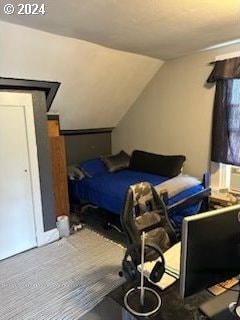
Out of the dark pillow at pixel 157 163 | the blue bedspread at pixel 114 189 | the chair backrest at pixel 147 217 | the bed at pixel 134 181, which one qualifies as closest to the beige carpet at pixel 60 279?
the blue bedspread at pixel 114 189

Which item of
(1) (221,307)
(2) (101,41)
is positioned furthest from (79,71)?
(1) (221,307)

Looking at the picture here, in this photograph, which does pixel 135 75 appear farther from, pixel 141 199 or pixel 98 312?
pixel 98 312

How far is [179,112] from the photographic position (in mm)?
3898

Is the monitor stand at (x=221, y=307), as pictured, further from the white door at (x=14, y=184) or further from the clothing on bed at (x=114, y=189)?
the white door at (x=14, y=184)

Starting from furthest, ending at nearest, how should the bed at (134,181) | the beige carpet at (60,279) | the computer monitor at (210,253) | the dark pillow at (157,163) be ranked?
the dark pillow at (157,163), the bed at (134,181), the beige carpet at (60,279), the computer monitor at (210,253)

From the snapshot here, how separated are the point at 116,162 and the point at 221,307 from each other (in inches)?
133

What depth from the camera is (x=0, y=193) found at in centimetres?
276

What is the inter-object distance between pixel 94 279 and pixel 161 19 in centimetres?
251

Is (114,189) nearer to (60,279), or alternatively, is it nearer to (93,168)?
(93,168)

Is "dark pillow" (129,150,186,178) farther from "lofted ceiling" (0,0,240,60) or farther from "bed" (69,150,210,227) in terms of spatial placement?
"lofted ceiling" (0,0,240,60)

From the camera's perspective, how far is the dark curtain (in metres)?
3.13

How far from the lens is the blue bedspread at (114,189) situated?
123 inches

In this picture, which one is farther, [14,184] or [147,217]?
[14,184]

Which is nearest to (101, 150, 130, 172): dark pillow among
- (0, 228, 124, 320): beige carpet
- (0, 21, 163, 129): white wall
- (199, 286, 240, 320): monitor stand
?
(0, 21, 163, 129): white wall
